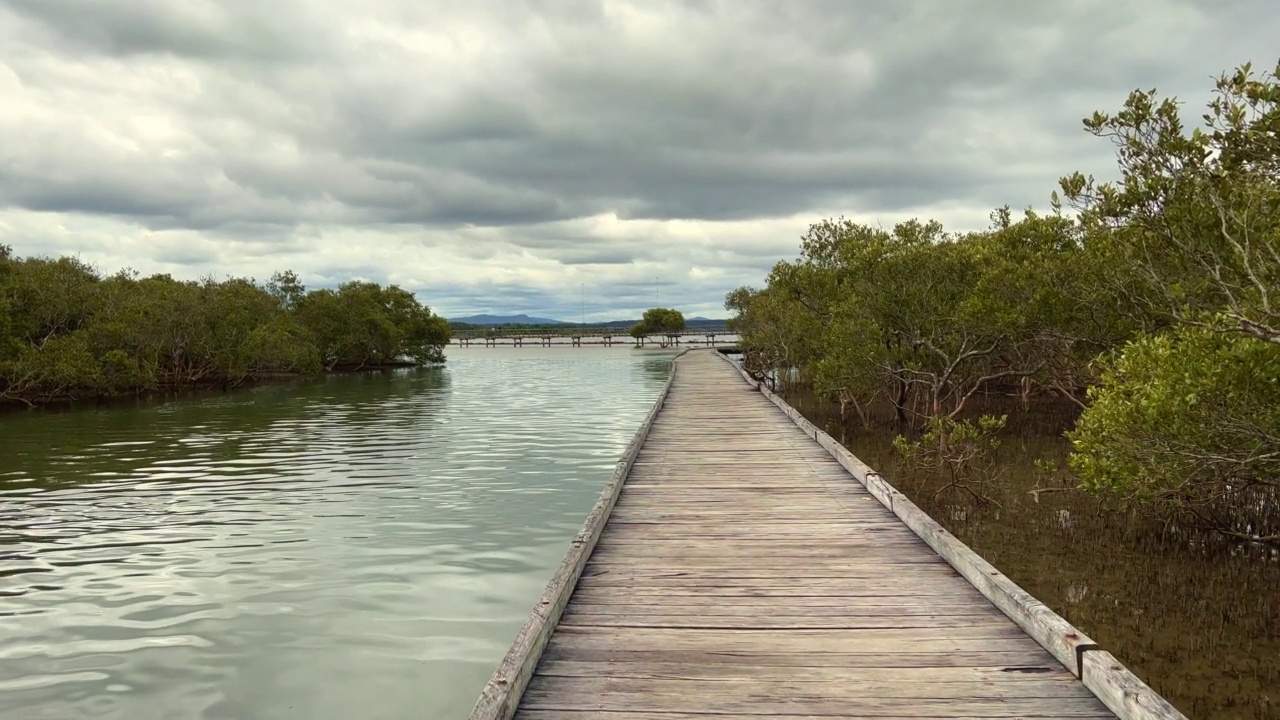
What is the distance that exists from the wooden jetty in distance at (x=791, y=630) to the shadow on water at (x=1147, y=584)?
200cm

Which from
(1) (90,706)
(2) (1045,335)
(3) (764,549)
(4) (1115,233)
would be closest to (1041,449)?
(2) (1045,335)

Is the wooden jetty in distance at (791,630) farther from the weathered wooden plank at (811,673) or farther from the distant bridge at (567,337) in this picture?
the distant bridge at (567,337)

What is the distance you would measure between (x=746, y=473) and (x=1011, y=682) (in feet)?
23.6

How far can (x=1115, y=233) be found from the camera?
813cm

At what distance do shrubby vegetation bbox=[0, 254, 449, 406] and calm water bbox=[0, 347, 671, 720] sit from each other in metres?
10.6

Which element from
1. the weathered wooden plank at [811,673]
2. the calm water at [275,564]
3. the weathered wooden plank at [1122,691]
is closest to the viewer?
the weathered wooden plank at [1122,691]

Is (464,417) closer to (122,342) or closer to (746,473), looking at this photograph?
(746,473)

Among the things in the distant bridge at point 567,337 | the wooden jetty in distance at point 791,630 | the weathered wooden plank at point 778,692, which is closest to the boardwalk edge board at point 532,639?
the wooden jetty in distance at point 791,630

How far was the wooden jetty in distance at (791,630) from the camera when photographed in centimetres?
418

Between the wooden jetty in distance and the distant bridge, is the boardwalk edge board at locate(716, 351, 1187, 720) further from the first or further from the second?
the distant bridge

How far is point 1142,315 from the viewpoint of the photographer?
13.4 m

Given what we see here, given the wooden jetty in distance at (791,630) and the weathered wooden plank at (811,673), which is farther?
the weathered wooden plank at (811,673)

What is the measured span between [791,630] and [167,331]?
133ft

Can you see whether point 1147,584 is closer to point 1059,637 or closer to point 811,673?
point 1059,637
